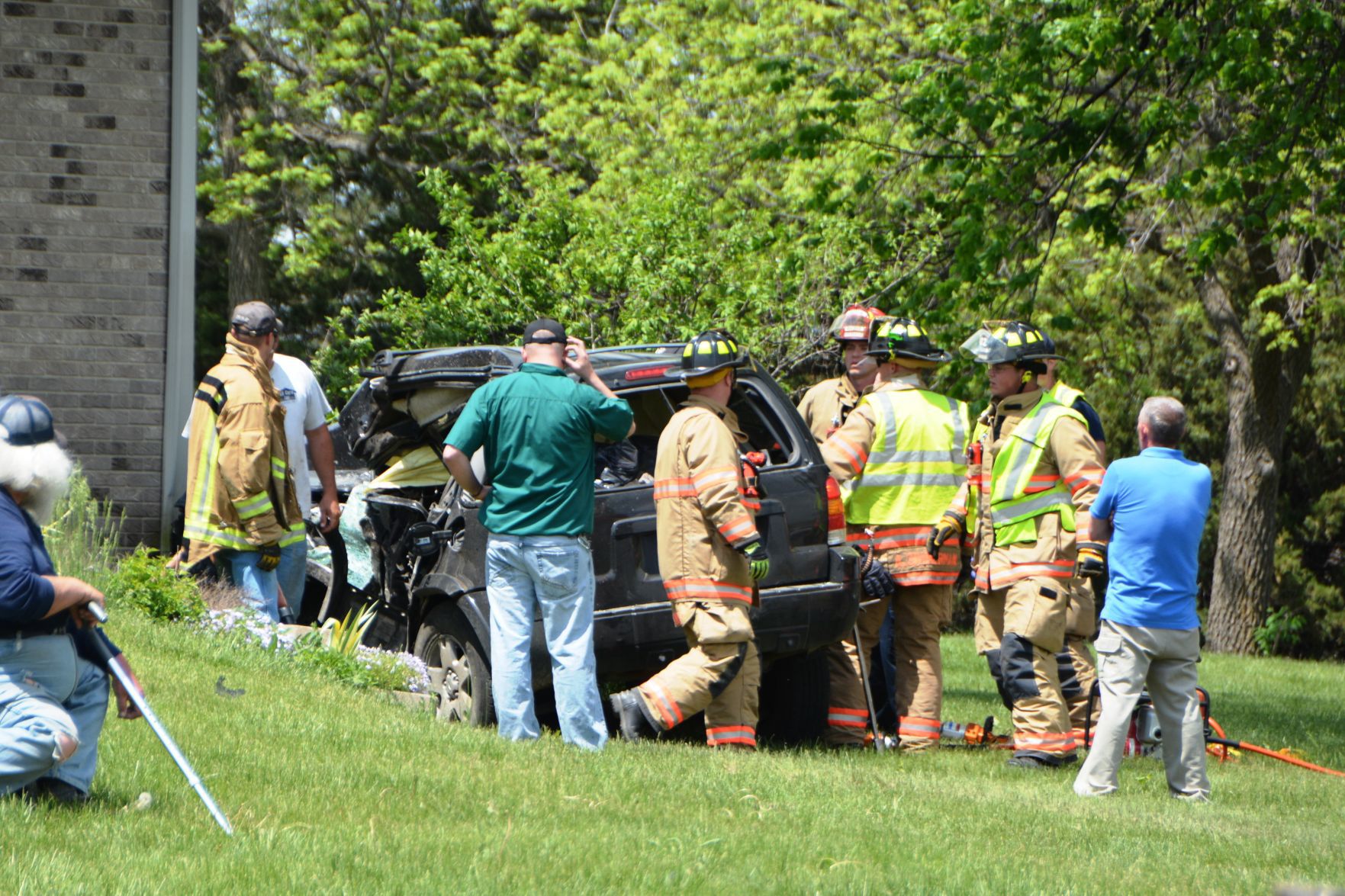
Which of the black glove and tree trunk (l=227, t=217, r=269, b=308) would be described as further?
tree trunk (l=227, t=217, r=269, b=308)

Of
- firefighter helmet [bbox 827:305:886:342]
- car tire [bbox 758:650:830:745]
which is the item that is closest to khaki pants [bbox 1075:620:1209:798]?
car tire [bbox 758:650:830:745]

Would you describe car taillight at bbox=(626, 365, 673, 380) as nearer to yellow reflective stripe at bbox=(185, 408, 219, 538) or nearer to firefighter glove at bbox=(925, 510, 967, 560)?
firefighter glove at bbox=(925, 510, 967, 560)

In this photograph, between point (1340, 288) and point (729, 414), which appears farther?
point (1340, 288)

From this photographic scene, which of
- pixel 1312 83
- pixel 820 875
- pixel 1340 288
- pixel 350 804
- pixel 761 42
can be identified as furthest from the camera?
pixel 761 42

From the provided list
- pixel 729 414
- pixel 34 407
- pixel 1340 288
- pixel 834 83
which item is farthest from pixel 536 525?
pixel 1340 288

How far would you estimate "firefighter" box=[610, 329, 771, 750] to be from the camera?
6.55m

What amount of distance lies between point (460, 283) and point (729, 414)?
691cm

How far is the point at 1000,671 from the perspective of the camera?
23.6ft

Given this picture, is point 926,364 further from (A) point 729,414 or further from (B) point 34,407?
(B) point 34,407

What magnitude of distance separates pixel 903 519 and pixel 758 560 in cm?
130

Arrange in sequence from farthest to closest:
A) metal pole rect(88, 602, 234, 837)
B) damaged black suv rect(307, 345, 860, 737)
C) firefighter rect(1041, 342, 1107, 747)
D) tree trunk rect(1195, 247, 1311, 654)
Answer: tree trunk rect(1195, 247, 1311, 654)
firefighter rect(1041, 342, 1107, 747)
damaged black suv rect(307, 345, 860, 737)
metal pole rect(88, 602, 234, 837)

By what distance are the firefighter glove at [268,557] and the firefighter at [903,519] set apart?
9.26 ft

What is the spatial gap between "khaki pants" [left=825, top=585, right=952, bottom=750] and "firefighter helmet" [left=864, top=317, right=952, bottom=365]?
1.14 metres

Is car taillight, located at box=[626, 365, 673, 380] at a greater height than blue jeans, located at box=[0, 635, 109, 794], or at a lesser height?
greater
